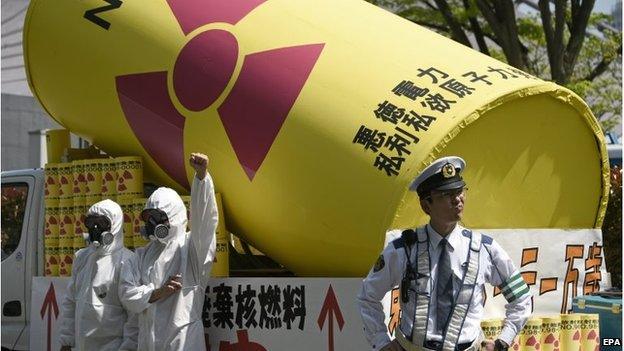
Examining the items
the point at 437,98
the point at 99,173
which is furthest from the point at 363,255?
the point at 99,173

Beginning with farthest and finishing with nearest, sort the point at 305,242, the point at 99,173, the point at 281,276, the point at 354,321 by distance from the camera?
1. the point at 99,173
2. the point at 281,276
3. the point at 305,242
4. the point at 354,321

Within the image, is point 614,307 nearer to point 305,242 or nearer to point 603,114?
point 305,242

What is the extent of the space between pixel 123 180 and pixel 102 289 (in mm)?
739

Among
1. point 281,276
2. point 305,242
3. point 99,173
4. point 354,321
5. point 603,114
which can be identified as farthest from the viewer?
point 603,114

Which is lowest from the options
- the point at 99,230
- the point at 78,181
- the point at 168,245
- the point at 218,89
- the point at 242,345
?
the point at 242,345

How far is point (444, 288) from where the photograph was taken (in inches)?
195

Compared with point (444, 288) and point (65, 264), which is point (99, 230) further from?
point (444, 288)

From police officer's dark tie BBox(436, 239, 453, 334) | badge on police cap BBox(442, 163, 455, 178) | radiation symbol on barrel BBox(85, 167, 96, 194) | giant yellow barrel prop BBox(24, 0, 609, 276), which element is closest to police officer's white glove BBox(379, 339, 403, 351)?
police officer's dark tie BBox(436, 239, 453, 334)

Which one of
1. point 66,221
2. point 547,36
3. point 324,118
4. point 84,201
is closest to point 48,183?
point 66,221

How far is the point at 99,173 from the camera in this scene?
25.2 feet

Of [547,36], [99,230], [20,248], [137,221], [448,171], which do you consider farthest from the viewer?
[547,36]

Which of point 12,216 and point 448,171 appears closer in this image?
point 448,171

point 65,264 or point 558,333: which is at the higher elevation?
point 65,264

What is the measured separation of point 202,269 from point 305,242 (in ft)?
2.21
